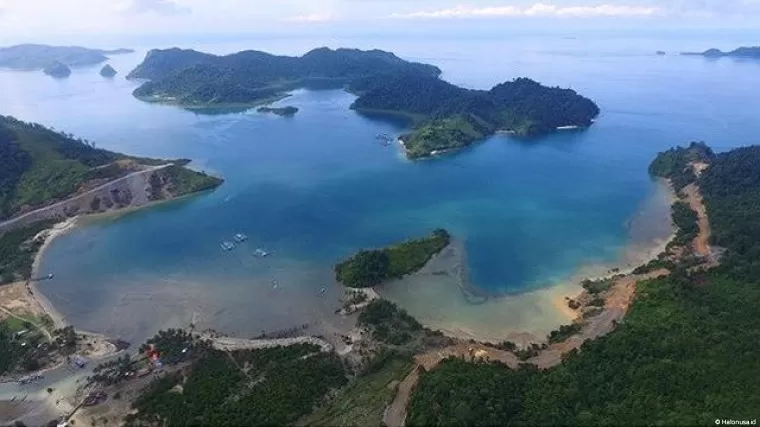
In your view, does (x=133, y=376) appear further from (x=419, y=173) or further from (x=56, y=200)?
(x=419, y=173)

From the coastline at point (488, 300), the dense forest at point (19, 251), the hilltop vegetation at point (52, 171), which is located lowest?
the coastline at point (488, 300)

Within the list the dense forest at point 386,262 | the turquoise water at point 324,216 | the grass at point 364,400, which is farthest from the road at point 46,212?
the grass at point 364,400

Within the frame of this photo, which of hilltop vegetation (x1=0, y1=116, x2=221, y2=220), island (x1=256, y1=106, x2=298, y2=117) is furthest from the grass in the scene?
island (x1=256, y1=106, x2=298, y2=117)

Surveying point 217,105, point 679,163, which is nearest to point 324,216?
point 679,163

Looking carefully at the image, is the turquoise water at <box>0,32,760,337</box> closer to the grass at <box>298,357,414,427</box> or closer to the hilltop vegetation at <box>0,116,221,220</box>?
the hilltop vegetation at <box>0,116,221,220</box>

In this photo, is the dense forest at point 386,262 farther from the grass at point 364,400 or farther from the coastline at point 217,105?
the coastline at point 217,105

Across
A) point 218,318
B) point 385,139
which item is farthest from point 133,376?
point 385,139
